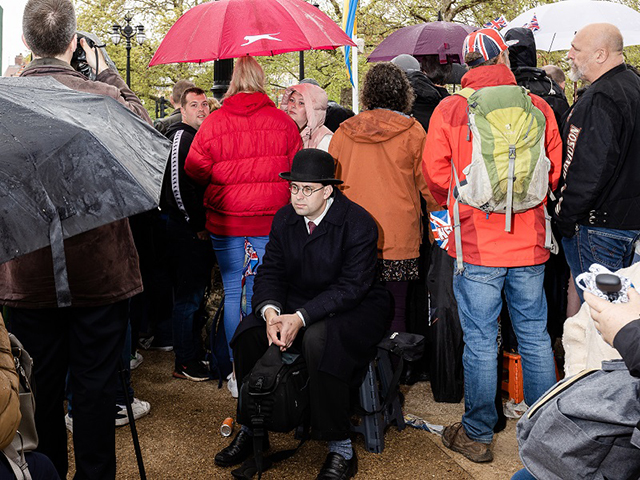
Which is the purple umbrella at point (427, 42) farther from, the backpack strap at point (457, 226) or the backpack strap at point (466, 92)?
the backpack strap at point (457, 226)

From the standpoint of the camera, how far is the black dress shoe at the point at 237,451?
3.87m

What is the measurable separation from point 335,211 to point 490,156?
91 cm

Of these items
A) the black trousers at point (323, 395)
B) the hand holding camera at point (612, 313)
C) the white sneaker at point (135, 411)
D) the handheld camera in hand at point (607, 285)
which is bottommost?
the white sneaker at point (135, 411)

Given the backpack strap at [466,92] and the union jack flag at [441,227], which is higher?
the backpack strap at [466,92]

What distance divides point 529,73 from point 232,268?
236 centimetres

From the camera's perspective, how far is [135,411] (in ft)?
14.7

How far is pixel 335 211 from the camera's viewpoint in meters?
4.01

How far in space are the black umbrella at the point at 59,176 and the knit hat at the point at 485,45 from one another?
215cm

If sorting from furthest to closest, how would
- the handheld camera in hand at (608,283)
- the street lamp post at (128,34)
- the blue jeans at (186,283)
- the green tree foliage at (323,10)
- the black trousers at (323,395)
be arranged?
the street lamp post at (128,34) < the green tree foliage at (323,10) < the blue jeans at (186,283) < the black trousers at (323,395) < the handheld camera in hand at (608,283)

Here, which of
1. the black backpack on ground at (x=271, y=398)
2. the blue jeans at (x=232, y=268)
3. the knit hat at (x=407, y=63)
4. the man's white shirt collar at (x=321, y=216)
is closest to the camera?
the black backpack on ground at (x=271, y=398)

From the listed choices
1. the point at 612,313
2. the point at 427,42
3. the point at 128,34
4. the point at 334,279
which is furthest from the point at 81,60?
the point at 128,34

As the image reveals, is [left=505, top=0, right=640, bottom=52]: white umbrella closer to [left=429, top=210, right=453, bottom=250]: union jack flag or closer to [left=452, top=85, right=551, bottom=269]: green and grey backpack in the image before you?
[left=429, top=210, right=453, bottom=250]: union jack flag

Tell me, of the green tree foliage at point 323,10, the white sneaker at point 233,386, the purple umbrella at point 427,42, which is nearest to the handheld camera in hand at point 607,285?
the white sneaker at point 233,386

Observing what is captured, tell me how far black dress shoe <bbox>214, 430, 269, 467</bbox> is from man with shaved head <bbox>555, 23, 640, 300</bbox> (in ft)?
7.03
